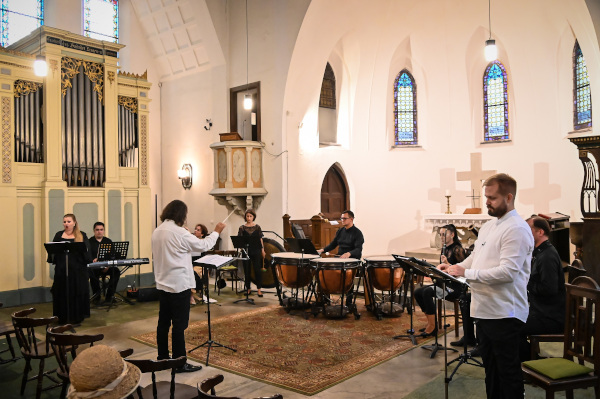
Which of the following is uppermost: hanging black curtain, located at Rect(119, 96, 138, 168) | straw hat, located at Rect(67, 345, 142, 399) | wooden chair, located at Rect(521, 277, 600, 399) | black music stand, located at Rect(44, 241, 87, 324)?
hanging black curtain, located at Rect(119, 96, 138, 168)

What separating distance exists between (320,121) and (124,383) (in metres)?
12.5

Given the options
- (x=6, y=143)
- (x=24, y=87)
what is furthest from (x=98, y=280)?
(x=24, y=87)

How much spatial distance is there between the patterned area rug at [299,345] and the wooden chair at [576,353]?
2004mm

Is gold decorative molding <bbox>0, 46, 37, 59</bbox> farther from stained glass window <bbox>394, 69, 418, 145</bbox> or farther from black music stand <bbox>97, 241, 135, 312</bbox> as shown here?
stained glass window <bbox>394, 69, 418, 145</bbox>

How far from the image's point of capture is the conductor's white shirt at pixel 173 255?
499cm

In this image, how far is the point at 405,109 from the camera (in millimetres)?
14875

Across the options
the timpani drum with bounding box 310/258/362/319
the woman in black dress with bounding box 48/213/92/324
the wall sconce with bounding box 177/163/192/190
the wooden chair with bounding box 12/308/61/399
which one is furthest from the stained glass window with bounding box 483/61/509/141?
the wooden chair with bounding box 12/308/61/399

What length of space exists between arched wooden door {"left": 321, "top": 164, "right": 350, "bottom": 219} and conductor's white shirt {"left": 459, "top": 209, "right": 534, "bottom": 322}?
1087 cm

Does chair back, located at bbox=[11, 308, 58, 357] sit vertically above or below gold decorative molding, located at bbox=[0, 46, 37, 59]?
below

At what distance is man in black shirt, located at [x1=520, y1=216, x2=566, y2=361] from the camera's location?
14.8 ft

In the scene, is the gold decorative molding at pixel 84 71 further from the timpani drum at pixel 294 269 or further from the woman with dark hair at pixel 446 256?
the woman with dark hair at pixel 446 256

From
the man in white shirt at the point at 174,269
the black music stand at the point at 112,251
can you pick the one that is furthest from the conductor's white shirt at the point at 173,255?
the black music stand at the point at 112,251

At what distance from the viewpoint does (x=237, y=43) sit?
12578mm

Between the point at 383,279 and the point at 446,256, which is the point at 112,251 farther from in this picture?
the point at 446,256
